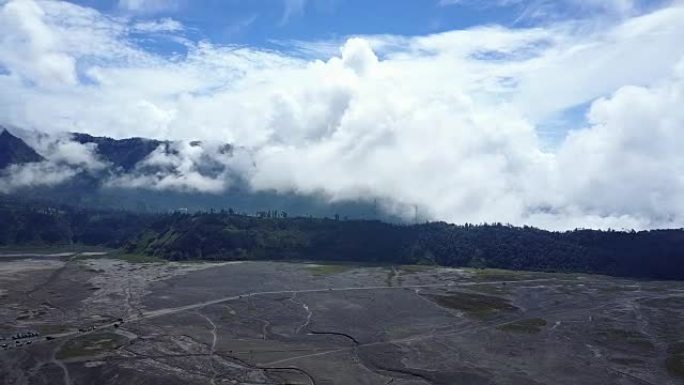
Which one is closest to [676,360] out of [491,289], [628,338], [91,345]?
[628,338]

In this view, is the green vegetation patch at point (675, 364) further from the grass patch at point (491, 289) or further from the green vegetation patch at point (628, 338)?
the grass patch at point (491, 289)

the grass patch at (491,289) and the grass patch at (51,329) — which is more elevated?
the grass patch at (491,289)

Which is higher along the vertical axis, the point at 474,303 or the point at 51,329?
the point at 474,303

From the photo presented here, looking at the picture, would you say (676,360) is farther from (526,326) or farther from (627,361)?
(526,326)

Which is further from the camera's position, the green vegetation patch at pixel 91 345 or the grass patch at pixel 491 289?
the grass patch at pixel 491 289

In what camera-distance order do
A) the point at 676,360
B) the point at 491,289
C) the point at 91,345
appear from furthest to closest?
the point at 491,289 → the point at 91,345 → the point at 676,360

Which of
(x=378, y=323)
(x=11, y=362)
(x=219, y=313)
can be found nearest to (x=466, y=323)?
(x=378, y=323)

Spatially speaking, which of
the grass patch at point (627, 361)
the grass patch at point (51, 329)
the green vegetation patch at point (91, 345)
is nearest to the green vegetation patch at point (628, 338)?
the grass patch at point (627, 361)
